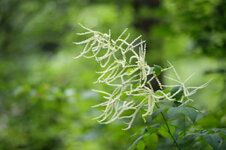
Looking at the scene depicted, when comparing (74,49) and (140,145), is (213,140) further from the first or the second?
(74,49)

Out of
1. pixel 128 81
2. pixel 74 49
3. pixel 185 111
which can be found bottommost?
pixel 185 111

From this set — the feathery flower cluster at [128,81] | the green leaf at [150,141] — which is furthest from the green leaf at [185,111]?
the green leaf at [150,141]

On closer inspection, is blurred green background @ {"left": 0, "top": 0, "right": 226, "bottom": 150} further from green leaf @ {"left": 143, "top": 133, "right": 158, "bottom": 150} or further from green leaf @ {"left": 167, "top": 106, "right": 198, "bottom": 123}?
green leaf @ {"left": 167, "top": 106, "right": 198, "bottom": 123}

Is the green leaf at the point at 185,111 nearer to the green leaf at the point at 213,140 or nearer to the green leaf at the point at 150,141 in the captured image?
the green leaf at the point at 213,140

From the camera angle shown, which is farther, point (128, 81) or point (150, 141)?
point (150, 141)

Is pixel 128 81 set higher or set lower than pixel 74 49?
lower

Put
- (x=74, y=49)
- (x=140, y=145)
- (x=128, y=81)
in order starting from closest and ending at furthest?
(x=128, y=81) → (x=140, y=145) → (x=74, y=49)

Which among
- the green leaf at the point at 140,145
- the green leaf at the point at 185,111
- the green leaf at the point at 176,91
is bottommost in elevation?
the green leaf at the point at 140,145

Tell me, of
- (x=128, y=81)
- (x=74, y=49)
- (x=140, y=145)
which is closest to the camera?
(x=128, y=81)

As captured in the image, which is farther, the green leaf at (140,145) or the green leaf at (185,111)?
the green leaf at (140,145)

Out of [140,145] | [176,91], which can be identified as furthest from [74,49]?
[176,91]
